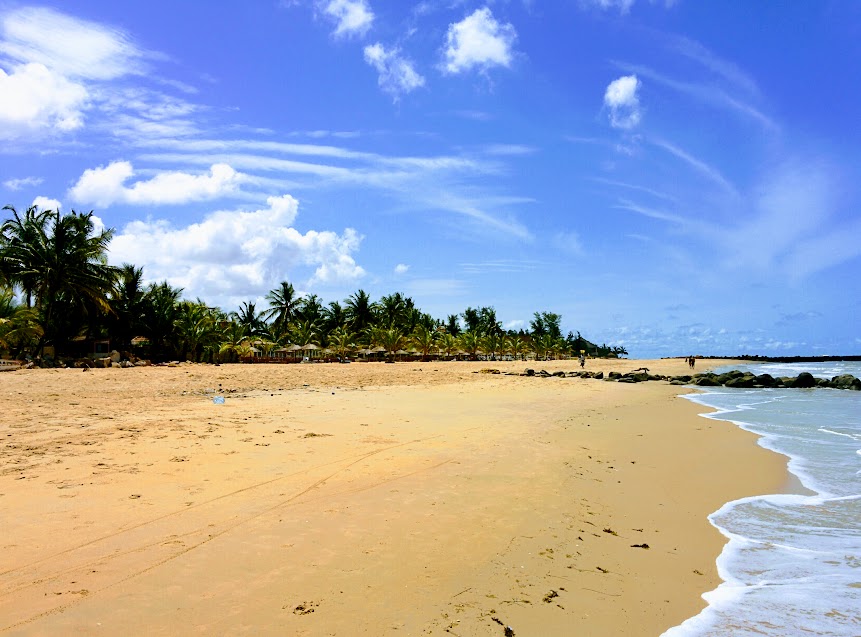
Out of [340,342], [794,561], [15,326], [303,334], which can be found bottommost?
[794,561]

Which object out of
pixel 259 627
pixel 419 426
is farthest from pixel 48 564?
pixel 419 426

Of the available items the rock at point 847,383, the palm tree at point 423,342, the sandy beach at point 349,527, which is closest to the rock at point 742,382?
the rock at point 847,383

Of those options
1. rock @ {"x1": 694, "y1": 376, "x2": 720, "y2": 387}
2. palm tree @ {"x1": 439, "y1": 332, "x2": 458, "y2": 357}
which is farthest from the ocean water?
palm tree @ {"x1": 439, "y1": 332, "x2": 458, "y2": 357}

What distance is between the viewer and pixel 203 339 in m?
42.9

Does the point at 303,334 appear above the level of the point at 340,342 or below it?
above

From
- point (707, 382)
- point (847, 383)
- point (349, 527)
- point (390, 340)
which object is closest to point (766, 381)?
point (707, 382)

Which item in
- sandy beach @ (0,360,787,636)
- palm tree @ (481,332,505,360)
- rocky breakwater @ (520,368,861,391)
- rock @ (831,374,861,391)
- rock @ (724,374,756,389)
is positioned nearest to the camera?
sandy beach @ (0,360,787,636)

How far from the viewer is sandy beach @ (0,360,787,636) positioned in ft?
12.2

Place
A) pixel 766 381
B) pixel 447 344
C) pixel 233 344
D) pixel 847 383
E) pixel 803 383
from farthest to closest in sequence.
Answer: pixel 447 344 < pixel 233 344 < pixel 766 381 < pixel 803 383 < pixel 847 383

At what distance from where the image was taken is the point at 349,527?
535cm

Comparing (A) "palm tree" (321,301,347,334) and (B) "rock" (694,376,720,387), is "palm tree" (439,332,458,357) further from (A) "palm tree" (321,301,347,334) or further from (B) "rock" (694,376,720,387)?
(B) "rock" (694,376,720,387)

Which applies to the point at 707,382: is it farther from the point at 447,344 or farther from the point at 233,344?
the point at 447,344

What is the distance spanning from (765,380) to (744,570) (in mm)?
38577

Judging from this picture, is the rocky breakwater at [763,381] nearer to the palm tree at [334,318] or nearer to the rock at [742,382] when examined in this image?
the rock at [742,382]
